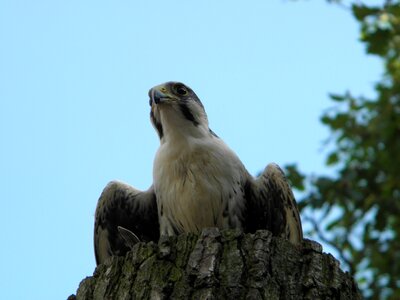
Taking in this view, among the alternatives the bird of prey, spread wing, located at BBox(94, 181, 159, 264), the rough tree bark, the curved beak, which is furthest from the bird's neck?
the rough tree bark

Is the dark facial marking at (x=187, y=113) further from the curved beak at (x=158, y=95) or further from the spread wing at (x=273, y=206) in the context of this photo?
the spread wing at (x=273, y=206)

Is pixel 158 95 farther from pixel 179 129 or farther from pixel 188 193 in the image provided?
pixel 188 193

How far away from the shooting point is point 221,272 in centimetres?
554

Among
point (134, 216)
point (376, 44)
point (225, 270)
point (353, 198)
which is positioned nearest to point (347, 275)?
point (225, 270)

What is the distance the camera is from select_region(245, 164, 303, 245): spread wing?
8656mm

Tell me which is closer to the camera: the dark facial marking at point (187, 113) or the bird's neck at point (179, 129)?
the bird's neck at point (179, 129)

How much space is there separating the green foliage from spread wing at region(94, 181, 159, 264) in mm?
2741

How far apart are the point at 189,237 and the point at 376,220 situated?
645cm

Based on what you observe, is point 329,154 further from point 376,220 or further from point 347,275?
point 347,275

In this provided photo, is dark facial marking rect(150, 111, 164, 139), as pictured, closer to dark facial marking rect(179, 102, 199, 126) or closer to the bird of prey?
the bird of prey

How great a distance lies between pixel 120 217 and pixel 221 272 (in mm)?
3562

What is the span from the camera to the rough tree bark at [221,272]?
548cm

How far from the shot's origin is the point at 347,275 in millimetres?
5824

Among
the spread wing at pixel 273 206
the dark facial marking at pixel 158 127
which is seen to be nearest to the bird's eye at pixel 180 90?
the dark facial marking at pixel 158 127
